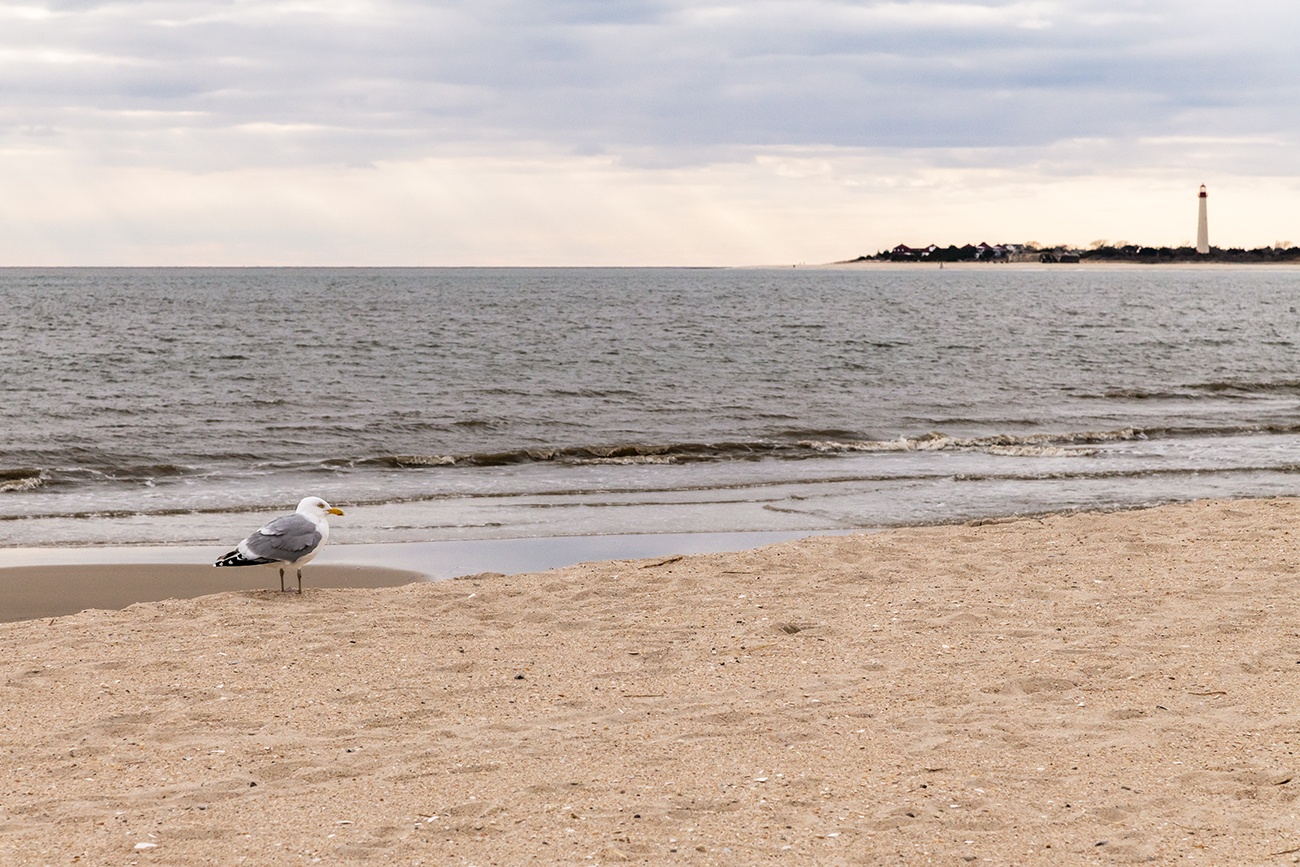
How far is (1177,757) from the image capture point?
5.16m

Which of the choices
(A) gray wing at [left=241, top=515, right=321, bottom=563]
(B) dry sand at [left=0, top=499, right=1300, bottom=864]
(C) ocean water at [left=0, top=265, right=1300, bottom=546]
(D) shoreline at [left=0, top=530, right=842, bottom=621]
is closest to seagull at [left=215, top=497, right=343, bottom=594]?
(A) gray wing at [left=241, top=515, right=321, bottom=563]

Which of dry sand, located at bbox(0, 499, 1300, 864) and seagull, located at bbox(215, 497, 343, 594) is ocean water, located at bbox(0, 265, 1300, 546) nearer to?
seagull, located at bbox(215, 497, 343, 594)

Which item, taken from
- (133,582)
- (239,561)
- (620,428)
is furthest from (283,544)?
(620,428)

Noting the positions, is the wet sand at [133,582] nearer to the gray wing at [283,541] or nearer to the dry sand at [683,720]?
the gray wing at [283,541]

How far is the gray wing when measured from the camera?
9.00 metres

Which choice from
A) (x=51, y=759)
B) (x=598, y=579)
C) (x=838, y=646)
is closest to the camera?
(x=51, y=759)

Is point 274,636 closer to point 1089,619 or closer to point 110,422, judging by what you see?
point 1089,619

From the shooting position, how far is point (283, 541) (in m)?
9.04

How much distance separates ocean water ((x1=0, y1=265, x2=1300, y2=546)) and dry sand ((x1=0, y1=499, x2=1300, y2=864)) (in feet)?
15.6

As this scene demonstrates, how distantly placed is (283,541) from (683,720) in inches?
172

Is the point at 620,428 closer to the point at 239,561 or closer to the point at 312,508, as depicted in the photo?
the point at 312,508

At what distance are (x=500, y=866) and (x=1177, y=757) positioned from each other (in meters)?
2.99

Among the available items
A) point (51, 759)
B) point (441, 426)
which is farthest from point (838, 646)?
point (441, 426)

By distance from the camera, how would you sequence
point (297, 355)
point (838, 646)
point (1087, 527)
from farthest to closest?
point (297, 355) → point (1087, 527) → point (838, 646)
